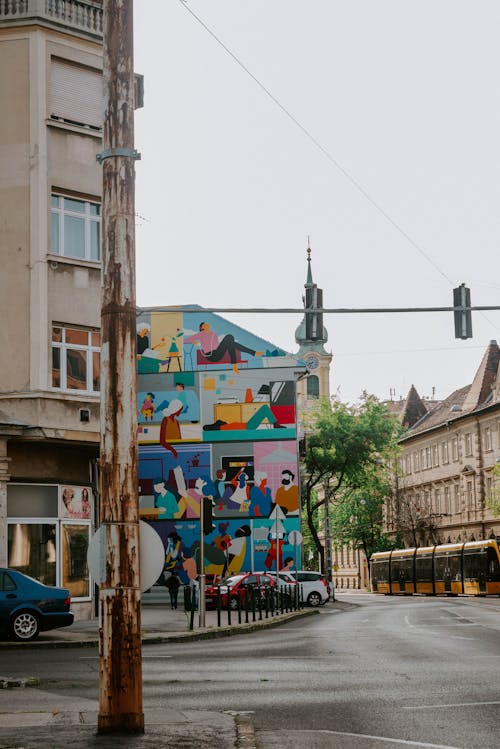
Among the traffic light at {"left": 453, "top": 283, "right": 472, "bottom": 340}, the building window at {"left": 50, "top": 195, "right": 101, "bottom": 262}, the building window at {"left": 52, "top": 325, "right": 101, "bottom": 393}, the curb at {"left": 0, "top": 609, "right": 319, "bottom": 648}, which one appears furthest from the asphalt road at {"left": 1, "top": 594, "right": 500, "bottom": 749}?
the building window at {"left": 50, "top": 195, "right": 101, "bottom": 262}

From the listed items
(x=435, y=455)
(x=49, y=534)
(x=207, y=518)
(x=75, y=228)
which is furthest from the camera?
(x=435, y=455)

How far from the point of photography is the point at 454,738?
31.2 feet

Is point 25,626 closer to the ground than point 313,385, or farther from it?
closer to the ground

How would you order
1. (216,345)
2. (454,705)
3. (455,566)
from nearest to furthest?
(454,705), (216,345), (455,566)

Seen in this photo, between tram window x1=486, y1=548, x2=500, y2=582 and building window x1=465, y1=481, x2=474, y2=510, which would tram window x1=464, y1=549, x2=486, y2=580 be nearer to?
tram window x1=486, y1=548, x2=500, y2=582

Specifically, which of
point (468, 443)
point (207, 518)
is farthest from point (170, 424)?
point (468, 443)

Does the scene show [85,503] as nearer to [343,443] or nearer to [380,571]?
[343,443]

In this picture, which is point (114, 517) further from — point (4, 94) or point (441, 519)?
point (441, 519)

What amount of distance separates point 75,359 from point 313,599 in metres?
22.5

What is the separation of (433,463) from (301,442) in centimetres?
4026

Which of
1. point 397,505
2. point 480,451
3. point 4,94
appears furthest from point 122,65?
point 397,505

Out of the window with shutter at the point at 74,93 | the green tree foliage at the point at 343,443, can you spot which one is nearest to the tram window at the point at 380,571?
the green tree foliage at the point at 343,443

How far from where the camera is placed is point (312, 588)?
4728 cm

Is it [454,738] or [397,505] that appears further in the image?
[397,505]
